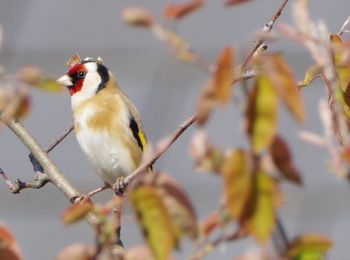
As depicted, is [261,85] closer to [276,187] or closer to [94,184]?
[276,187]

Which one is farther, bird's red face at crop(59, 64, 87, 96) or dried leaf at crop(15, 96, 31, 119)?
bird's red face at crop(59, 64, 87, 96)

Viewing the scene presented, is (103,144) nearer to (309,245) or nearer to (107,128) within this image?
(107,128)

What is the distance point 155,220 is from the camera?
69 centimetres

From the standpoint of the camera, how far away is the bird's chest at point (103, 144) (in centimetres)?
219

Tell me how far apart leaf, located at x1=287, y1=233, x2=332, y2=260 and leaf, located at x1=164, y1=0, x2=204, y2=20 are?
0.18 m

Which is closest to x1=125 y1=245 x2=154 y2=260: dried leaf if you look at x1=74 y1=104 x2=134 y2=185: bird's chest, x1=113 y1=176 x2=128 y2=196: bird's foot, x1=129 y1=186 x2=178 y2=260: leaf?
x1=129 y1=186 x2=178 y2=260: leaf

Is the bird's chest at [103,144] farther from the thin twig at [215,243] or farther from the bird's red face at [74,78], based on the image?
the thin twig at [215,243]

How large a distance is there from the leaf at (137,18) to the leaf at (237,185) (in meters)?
0.11

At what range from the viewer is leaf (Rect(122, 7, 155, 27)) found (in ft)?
2.26

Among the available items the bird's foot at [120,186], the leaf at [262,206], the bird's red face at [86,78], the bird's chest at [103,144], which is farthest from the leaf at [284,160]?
the bird's red face at [86,78]

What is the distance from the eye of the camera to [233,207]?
0.67 m

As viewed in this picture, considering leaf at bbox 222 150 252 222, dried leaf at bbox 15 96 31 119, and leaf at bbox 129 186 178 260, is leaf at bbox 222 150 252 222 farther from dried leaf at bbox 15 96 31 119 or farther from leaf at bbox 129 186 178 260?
dried leaf at bbox 15 96 31 119

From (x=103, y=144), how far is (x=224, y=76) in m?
1.56

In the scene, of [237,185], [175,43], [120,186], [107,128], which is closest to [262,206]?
[237,185]
